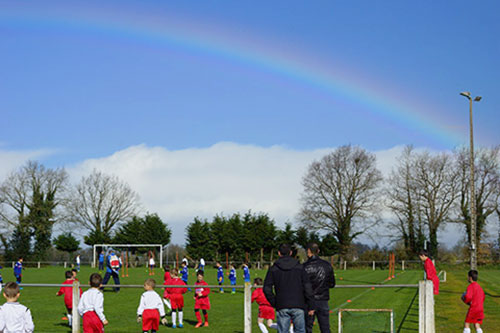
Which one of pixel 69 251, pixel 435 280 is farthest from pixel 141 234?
pixel 435 280

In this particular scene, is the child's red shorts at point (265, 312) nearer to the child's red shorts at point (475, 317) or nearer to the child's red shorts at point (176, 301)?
the child's red shorts at point (176, 301)

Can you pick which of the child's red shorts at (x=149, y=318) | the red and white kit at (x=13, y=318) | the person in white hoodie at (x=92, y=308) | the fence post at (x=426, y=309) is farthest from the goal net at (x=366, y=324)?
the red and white kit at (x=13, y=318)

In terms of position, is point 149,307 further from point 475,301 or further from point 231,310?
point 231,310

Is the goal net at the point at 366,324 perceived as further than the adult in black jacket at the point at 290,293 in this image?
Yes

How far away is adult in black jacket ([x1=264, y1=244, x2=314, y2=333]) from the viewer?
9234 mm

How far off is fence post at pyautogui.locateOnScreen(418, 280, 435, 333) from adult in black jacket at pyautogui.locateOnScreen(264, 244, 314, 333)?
2.29 meters

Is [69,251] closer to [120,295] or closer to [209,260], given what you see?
[209,260]

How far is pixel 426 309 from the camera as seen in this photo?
10156 mm

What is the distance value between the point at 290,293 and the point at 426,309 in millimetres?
2717

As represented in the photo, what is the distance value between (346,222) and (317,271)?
67270 millimetres

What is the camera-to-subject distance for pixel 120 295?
1072 inches

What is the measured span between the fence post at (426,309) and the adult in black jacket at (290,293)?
2.29m

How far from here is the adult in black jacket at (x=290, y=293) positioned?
9.23m

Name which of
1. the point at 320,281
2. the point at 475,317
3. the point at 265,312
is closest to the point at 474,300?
the point at 475,317
